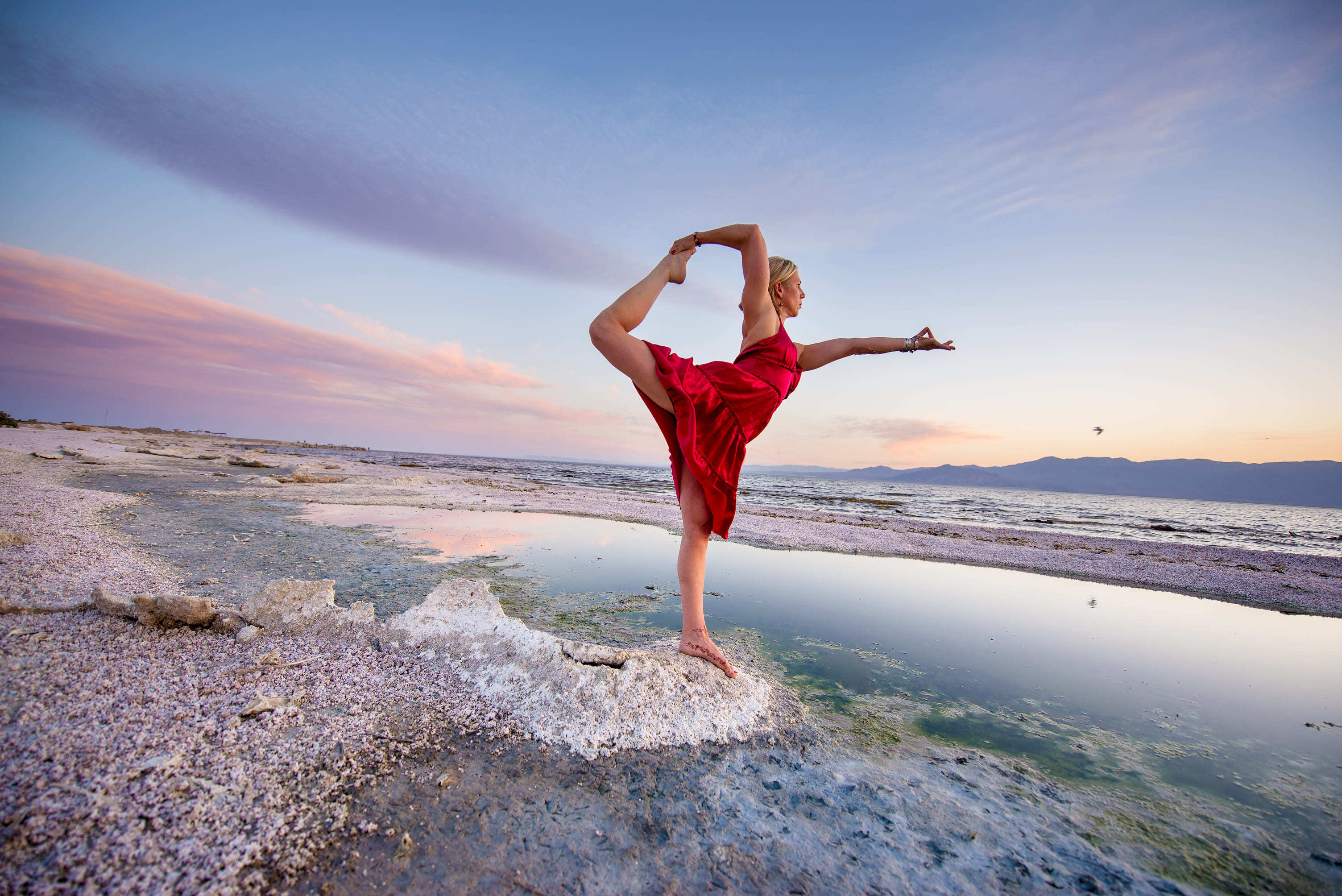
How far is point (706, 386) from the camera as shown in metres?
2.81

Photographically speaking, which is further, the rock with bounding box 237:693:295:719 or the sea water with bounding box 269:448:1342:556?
the sea water with bounding box 269:448:1342:556

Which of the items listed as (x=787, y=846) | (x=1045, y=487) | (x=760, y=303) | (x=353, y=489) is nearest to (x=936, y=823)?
(x=787, y=846)

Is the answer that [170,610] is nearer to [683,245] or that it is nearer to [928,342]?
[683,245]

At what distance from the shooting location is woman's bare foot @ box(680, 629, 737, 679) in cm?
276

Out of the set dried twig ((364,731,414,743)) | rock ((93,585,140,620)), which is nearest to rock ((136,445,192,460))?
rock ((93,585,140,620))

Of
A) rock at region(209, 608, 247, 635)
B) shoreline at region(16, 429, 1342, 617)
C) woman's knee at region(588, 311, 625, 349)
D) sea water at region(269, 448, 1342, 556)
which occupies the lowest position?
sea water at region(269, 448, 1342, 556)

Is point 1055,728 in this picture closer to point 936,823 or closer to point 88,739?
point 936,823

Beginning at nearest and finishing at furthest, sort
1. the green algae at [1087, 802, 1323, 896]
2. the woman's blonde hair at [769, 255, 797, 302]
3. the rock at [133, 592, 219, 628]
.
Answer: the green algae at [1087, 802, 1323, 896], the rock at [133, 592, 219, 628], the woman's blonde hair at [769, 255, 797, 302]

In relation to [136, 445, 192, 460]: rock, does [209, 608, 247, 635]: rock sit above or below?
below

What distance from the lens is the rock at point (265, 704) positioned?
6.32 ft

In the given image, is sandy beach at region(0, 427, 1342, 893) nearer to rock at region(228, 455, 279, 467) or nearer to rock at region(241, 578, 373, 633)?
rock at region(241, 578, 373, 633)

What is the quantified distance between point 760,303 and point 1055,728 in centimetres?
272

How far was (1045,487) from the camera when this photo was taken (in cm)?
10950

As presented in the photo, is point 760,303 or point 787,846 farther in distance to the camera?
point 760,303
